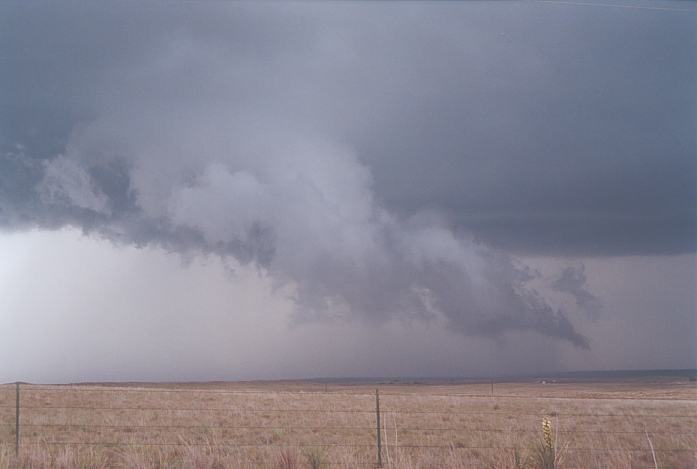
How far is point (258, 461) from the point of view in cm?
1379

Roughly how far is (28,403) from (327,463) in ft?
74.3

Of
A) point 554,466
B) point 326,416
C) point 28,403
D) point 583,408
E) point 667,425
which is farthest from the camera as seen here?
point 583,408

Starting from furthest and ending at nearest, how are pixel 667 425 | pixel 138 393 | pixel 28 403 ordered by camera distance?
pixel 138 393 < pixel 28 403 < pixel 667 425

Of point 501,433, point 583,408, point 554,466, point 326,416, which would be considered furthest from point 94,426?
point 583,408

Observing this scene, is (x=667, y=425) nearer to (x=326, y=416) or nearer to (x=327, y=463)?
(x=326, y=416)

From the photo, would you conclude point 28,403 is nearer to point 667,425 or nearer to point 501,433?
point 501,433

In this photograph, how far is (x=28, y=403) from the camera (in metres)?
29.9

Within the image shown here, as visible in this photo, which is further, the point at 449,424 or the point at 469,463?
the point at 449,424

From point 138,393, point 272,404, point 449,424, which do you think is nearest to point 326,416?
point 449,424

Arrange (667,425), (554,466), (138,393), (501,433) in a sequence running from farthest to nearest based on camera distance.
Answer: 1. (138,393)
2. (667,425)
3. (501,433)
4. (554,466)

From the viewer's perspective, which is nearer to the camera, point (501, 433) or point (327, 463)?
point (327, 463)

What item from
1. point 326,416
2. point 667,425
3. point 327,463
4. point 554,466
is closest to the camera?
point 554,466

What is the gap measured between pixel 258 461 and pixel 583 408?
2425cm

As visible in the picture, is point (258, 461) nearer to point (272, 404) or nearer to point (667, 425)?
point (667, 425)
